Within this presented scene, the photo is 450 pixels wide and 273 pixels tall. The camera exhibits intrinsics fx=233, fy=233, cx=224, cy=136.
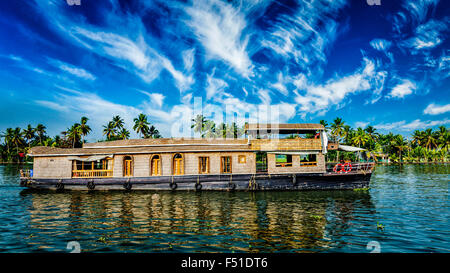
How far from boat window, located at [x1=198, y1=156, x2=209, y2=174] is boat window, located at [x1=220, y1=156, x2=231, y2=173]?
1.17 m

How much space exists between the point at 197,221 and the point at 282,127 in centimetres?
1020

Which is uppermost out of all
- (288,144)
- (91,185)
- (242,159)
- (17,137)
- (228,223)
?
(17,137)

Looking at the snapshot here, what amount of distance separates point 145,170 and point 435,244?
55.6ft

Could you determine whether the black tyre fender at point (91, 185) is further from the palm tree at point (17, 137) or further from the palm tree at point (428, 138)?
the palm tree at point (428, 138)

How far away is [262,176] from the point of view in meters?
17.2

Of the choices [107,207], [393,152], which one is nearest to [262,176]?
[107,207]

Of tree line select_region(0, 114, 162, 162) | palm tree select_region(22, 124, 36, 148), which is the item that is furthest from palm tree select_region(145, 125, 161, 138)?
palm tree select_region(22, 124, 36, 148)

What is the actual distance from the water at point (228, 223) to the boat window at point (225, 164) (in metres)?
2.75

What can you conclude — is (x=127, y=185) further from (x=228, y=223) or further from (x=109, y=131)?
(x=109, y=131)

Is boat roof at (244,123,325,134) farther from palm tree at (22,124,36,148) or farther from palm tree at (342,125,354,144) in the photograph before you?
palm tree at (22,124,36,148)

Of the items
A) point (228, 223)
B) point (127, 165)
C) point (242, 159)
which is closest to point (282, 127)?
point (242, 159)

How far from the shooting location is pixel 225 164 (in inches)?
719

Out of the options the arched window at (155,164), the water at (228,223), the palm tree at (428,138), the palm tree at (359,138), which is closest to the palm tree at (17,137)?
the water at (228,223)
